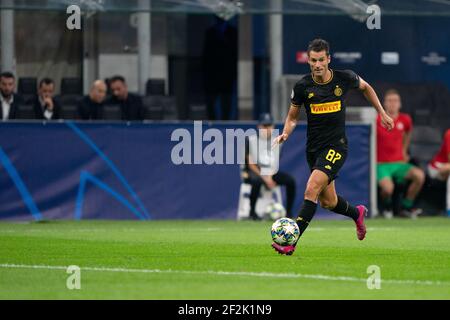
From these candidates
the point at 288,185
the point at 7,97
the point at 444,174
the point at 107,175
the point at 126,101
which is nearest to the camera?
the point at 107,175

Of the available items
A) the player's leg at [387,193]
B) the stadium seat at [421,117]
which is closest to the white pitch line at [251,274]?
the player's leg at [387,193]

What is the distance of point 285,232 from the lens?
12844 millimetres

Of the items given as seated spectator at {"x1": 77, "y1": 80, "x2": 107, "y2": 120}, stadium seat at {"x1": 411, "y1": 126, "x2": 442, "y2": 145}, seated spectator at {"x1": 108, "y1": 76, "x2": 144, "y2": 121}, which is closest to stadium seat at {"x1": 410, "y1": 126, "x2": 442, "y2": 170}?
stadium seat at {"x1": 411, "y1": 126, "x2": 442, "y2": 145}

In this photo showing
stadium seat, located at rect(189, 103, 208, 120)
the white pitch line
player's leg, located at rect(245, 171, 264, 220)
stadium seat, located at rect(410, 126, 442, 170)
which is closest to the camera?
the white pitch line

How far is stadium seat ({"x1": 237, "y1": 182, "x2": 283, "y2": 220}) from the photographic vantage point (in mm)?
20422

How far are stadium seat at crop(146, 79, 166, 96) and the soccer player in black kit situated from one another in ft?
29.9

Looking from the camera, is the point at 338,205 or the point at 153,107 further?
the point at 153,107

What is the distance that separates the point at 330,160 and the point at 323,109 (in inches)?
21.7

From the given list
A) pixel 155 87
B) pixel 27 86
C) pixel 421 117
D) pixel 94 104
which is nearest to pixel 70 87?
pixel 27 86

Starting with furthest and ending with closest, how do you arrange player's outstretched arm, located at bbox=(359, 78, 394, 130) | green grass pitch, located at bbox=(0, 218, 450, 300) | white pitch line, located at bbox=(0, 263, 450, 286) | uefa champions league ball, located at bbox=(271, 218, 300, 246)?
player's outstretched arm, located at bbox=(359, 78, 394, 130), uefa champions league ball, located at bbox=(271, 218, 300, 246), white pitch line, located at bbox=(0, 263, 450, 286), green grass pitch, located at bbox=(0, 218, 450, 300)

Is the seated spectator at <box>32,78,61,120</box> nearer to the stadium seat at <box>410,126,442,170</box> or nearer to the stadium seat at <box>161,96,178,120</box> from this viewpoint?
the stadium seat at <box>161,96,178,120</box>

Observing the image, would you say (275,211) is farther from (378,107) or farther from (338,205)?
(378,107)

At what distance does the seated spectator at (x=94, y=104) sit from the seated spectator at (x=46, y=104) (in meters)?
0.39
